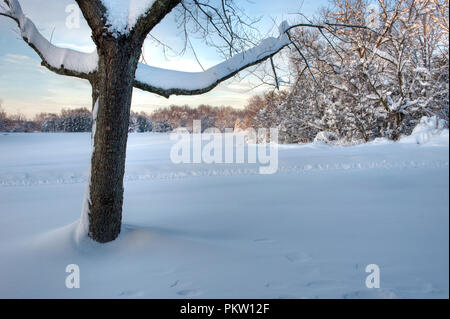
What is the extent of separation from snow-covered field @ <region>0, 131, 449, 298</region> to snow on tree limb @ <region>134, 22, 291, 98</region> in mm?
1943

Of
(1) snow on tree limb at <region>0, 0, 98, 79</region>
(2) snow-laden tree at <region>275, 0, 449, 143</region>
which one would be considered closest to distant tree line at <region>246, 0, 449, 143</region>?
(2) snow-laden tree at <region>275, 0, 449, 143</region>

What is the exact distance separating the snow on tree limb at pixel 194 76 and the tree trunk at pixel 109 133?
63cm

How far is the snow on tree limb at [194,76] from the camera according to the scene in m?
4.27

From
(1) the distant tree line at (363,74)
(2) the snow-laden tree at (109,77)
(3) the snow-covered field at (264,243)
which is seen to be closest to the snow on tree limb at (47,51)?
(2) the snow-laden tree at (109,77)

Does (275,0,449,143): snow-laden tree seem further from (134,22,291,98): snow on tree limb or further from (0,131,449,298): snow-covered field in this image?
(0,131,449,298): snow-covered field

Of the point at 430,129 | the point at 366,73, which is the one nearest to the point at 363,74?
the point at 366,73

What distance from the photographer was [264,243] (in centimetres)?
331

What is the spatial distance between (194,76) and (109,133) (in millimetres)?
1592

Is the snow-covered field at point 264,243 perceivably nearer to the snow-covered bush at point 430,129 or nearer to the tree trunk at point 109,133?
the snow-covered bush at point 430,129

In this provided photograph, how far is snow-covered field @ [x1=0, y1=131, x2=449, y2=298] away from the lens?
88.9 inches

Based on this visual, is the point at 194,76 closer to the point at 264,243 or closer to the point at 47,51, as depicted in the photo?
the point at 47,51

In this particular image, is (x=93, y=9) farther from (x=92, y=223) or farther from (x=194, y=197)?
(x=194, y=197)

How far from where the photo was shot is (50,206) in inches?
234
